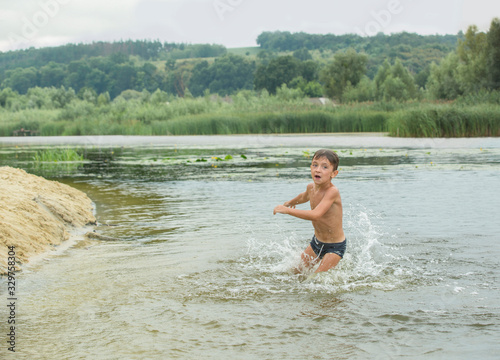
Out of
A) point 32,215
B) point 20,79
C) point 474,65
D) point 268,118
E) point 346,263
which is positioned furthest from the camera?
point 20,79

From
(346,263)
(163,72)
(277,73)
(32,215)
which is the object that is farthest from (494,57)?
(163,72)

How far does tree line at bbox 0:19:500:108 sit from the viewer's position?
7381cm

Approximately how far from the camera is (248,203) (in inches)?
485

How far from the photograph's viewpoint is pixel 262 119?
147ft

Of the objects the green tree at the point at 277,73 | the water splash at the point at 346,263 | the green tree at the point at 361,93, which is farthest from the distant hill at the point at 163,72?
the water splash at the point at 346,263

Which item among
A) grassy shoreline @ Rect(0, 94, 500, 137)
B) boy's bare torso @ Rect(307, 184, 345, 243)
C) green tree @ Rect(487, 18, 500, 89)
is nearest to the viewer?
boy's bare torso @ Rect(307, 184, 345, 243)

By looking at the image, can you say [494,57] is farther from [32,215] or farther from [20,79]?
[20,79]

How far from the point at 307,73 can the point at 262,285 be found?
120m

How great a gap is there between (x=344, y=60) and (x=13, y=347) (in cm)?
10124

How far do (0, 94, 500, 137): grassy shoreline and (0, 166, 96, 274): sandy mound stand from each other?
85.2 feet

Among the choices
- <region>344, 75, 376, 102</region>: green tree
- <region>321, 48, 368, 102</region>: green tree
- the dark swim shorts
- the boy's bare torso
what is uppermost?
<region>321, 48, 368, 102</region>: green tree

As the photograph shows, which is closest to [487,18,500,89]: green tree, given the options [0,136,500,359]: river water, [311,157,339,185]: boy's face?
[0,136,500,359]: river water

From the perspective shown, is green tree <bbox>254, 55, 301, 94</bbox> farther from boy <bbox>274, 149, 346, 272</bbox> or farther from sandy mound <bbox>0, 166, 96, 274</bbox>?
boy <bbox>274, 149, 346, 272</bbox>

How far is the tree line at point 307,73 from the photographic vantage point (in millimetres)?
73812
